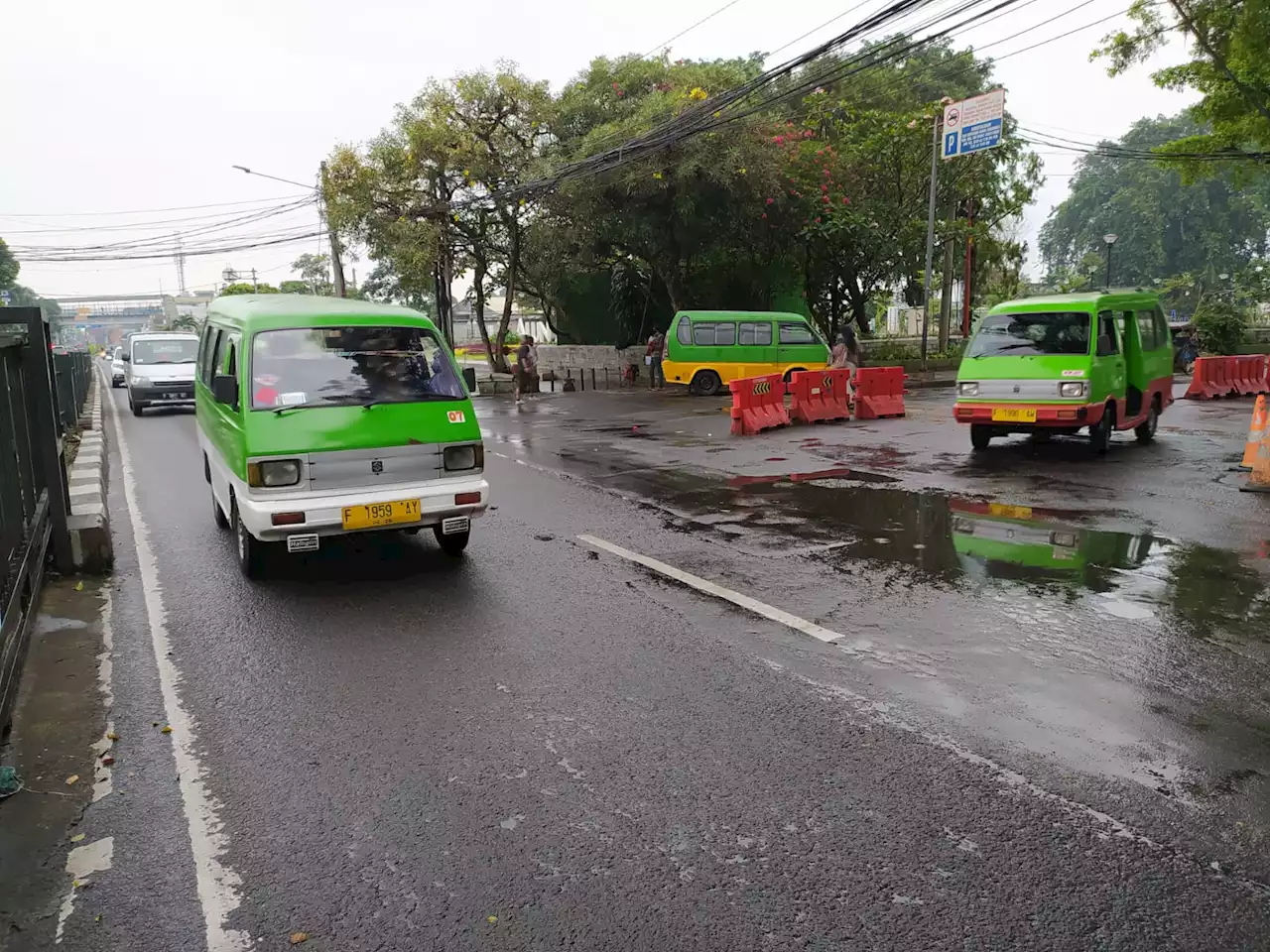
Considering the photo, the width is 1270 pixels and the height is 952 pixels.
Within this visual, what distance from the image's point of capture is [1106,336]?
1208 cm

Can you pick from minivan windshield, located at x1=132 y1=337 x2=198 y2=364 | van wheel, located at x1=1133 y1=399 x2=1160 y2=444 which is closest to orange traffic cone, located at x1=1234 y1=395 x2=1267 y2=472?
van wheel, located at x1=1133 y1=399 x2=1160 y2=444

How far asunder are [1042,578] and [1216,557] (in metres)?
1.64

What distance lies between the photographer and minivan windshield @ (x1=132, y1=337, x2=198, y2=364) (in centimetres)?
2155

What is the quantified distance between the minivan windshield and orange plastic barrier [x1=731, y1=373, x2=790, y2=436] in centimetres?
1330

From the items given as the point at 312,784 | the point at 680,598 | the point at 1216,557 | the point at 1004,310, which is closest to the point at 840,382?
the point at 1004,310

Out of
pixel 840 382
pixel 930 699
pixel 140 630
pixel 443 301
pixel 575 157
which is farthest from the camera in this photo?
pixel 443 301

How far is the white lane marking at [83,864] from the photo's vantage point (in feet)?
10.0

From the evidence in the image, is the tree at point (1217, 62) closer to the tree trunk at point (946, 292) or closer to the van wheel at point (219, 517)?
the tree trunk at point (946, 292)

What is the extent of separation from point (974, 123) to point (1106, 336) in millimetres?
10998

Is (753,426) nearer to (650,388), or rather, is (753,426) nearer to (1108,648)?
(1108,648)

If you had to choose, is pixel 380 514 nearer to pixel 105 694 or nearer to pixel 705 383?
pixel 105 694

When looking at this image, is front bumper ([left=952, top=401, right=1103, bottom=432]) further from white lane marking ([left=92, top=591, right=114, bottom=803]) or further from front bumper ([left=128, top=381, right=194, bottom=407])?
front bumper ([left=128, top=381, right=194, bottom=407])

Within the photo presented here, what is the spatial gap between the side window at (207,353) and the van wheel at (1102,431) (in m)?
10.4

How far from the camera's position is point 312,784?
3.82m
